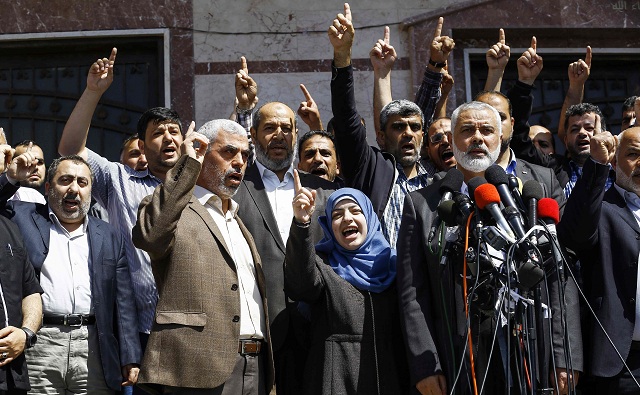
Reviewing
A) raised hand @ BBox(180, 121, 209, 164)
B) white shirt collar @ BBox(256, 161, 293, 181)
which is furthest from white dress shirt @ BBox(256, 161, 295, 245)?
raised hand @ BBox(180, 121, 209, 164)

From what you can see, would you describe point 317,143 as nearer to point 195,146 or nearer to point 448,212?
point 195,146

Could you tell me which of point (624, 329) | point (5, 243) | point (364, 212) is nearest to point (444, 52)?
point (364, 212)

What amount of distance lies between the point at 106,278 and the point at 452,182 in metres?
2.10

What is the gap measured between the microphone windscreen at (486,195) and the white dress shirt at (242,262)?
1.44m

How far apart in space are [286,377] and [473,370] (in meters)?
1.40

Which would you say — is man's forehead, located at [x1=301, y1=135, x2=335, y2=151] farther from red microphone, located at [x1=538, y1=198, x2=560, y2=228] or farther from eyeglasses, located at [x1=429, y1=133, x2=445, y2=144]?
red microphone, located at [x1=538, y1=198, x2=560, y2=228]

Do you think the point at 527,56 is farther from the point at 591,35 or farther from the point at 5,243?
the point at 5,243

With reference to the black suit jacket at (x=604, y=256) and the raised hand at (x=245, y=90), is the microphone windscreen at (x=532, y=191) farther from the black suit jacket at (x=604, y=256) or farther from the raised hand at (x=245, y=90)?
the raised hand at (x=245, y=90)

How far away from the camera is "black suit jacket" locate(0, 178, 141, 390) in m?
6.27

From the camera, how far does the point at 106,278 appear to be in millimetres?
6410

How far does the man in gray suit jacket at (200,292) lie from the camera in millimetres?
5383

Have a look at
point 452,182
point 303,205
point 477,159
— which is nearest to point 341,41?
point 477,159

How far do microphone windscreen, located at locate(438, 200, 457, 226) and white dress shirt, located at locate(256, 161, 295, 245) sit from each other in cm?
155

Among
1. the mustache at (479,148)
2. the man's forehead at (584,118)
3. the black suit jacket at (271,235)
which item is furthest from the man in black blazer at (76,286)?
the man's forehead at (584,118)
